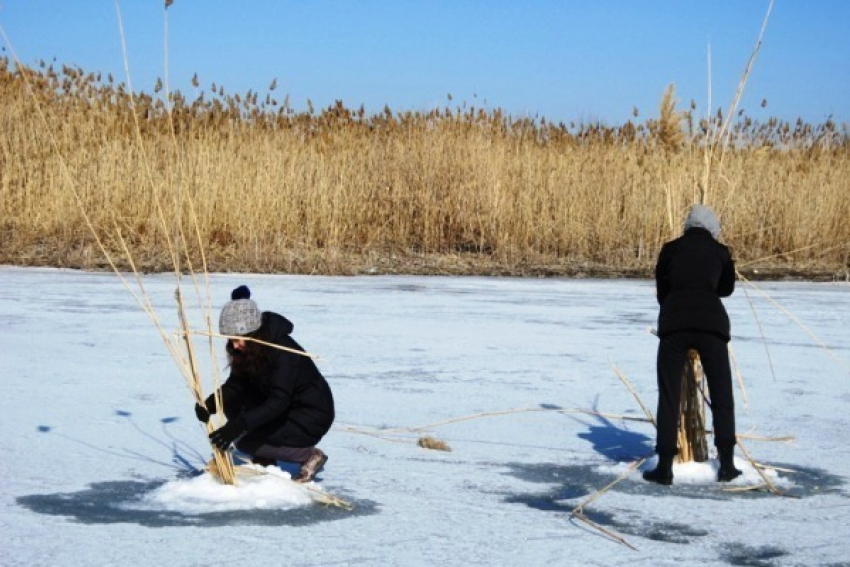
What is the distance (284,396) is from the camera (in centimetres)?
364

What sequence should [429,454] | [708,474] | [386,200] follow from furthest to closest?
1. [386,200]
2. [429,454]
3. [708,474]

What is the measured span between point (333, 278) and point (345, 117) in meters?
3.86

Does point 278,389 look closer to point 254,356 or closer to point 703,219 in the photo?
point 254,356

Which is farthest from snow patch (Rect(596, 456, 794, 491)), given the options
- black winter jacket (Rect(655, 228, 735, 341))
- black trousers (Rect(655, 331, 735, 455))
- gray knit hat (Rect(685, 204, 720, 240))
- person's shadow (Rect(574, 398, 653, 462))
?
gray knit hat (Rect(685, 204, 720, 240))

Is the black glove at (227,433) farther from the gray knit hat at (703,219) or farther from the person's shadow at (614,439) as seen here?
the gray knit hat at (703,219)

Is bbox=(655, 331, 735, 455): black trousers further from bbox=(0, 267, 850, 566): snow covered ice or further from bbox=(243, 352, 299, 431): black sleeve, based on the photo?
bbox=(243, 352, 299, 431): black sleeve

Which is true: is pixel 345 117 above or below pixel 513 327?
above

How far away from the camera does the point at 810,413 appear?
5.00m

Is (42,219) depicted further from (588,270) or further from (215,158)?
(588,270)

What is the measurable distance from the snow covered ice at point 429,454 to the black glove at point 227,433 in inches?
7.4

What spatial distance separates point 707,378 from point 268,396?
1.46 m

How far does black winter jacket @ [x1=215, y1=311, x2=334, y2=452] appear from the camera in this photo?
364 centimetres

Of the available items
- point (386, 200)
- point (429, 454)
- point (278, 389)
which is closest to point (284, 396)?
point (278, 389)

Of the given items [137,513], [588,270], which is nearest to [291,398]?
[137,513]
